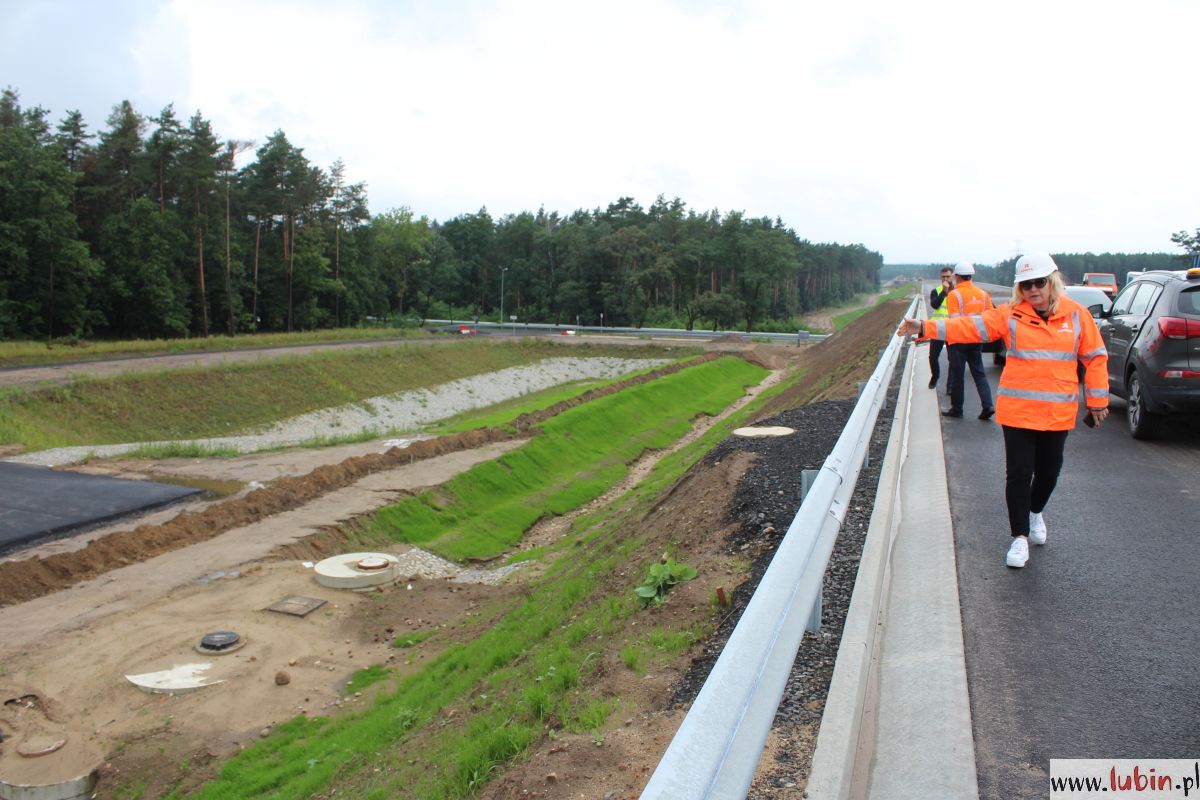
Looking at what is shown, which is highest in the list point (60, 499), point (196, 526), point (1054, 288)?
point (1054, 288)

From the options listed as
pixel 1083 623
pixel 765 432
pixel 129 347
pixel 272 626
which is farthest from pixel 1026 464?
pixel 129 347

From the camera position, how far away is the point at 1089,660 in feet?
14.0

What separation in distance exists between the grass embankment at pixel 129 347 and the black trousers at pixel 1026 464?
144 feet

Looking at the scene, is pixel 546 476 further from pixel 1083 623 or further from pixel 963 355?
pixel 1083 623

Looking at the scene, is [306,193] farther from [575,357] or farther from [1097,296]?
[1097,296]

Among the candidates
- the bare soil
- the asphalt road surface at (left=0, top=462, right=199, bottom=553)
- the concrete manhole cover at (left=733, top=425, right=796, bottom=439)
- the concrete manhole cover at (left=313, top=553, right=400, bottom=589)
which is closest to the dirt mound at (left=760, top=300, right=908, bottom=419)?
the bare soil

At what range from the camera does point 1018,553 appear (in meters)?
5.60

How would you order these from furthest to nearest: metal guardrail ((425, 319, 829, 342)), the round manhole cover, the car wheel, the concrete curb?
metal guardrail ((425, 319, 829, 342))
the round manhole cover
the car wheel
the concrete curb

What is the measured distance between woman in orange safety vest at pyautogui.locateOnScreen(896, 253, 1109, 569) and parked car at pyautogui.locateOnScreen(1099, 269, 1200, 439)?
3.91 m

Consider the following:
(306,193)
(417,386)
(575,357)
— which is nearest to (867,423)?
(417,386)

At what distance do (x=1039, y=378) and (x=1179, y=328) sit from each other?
531 cm

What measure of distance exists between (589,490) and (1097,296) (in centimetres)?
1494

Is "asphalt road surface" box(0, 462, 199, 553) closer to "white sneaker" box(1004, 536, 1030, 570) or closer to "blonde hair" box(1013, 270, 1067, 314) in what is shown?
"white sneaker" box(1004, 536, 1030, 570)

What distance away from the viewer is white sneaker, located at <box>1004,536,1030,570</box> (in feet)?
18.3
